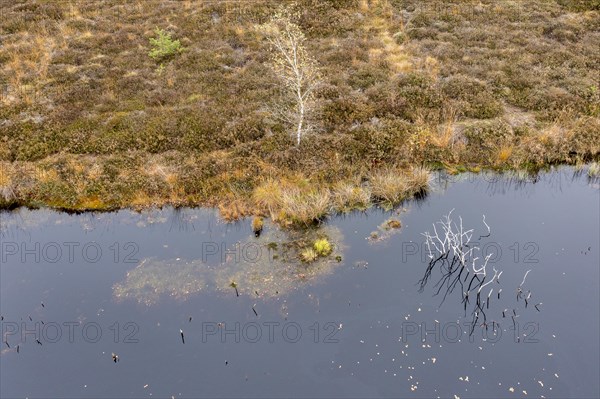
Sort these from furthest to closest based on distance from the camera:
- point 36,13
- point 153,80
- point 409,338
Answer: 1. point 36,13
2. point 153,80
3. point 409,338

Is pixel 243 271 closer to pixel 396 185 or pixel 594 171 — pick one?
pixel 396 185

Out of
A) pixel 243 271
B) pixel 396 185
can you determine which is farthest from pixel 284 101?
pixel 243 271

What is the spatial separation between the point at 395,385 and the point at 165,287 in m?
7.45

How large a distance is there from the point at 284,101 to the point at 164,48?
28.6ft

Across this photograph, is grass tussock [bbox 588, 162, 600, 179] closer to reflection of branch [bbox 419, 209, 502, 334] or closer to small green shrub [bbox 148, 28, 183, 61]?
reflection of branch [bbox 419, 209, 502, 334]

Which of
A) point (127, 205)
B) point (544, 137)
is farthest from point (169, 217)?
point (544, 137)

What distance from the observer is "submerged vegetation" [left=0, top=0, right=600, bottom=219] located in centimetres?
1920

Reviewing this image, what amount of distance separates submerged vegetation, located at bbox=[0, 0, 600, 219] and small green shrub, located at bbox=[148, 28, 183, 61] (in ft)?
0.28

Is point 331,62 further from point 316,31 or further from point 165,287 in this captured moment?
point 165,287

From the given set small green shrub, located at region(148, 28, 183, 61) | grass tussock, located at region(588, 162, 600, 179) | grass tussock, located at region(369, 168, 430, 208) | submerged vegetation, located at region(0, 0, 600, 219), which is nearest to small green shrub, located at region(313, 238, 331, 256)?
submerged vegetation, located at region(0, 0, 600, 219)

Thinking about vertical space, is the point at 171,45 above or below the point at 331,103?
above

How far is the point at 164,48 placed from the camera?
2755 cm

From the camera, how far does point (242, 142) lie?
2134 centimetres

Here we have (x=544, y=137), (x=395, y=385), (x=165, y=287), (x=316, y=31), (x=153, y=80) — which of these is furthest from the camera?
(x=316, y=31)
